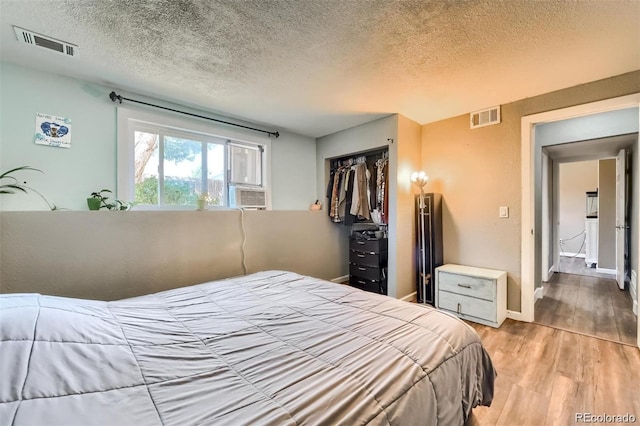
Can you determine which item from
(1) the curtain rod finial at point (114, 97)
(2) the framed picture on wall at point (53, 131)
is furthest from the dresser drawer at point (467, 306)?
(2) the framed picture on wall at point (53, 131)

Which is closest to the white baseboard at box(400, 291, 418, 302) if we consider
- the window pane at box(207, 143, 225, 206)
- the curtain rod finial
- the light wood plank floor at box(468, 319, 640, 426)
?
the light wood plank floor at box(468, 319, 640, 426)

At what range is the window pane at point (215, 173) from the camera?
10.3 ft

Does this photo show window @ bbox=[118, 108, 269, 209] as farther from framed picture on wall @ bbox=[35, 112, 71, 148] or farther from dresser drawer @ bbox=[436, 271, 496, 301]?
dresser drawer @ bbox=[436, 271, 496, 301]

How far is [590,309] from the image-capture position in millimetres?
3020

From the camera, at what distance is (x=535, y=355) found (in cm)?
213

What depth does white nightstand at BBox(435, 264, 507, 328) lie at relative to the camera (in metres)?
2.65

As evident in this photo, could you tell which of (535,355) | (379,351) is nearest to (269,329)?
(379,351)

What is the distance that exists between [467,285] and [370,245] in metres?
1.19

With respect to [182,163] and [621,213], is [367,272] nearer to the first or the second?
[182,163]

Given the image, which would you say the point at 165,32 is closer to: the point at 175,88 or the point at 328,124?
the point at 175,88

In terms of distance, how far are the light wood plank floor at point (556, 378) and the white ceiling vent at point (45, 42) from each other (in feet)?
11.2

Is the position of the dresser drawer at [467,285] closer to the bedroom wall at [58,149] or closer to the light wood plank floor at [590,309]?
the light wood plank floor at [590,309]

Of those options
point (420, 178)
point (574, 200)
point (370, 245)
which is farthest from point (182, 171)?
point (574, 200)

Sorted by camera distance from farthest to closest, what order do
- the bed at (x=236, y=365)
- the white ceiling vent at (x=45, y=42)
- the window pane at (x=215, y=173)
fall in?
1. the window pane at (x=215, y=173)
2. the white ceiling vent at (x=45, y=42)
3. the bed at (x=236, y=365)
